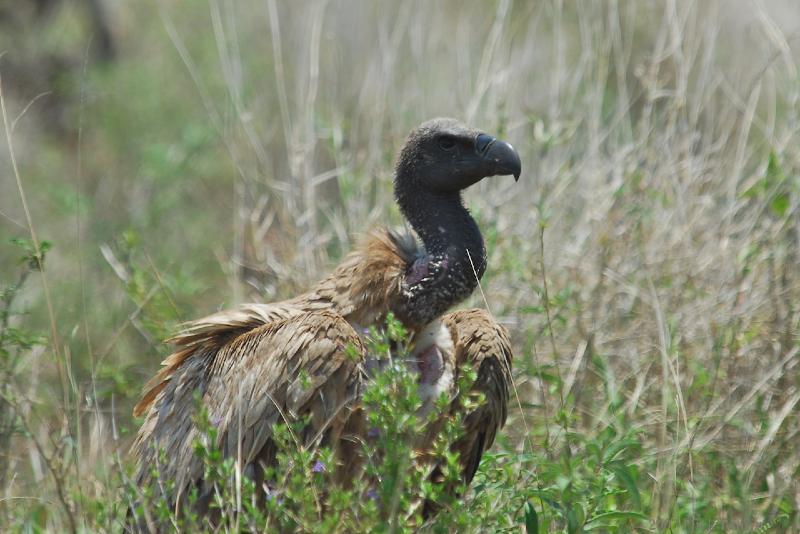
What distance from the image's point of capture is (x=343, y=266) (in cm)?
441

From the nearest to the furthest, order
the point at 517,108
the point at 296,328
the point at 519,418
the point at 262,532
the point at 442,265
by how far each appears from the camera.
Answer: the point at 262,532
the point at 296,328
the point at 442,265
the point at 519,418
the point at 517,108

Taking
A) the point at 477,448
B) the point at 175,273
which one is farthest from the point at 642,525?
the point at 175,273

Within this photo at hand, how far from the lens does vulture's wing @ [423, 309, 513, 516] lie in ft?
13.9

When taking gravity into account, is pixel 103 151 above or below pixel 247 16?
below

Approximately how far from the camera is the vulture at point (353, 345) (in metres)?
3.94

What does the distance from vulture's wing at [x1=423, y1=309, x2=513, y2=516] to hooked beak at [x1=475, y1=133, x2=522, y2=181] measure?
594mm

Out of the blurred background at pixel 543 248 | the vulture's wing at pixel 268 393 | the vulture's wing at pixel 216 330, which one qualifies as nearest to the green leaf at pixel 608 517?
the blurred background at pixel 543 248

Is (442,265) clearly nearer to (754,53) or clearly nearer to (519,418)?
(519,418)

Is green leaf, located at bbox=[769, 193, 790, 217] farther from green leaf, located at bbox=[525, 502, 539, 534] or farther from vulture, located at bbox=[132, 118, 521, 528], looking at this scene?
green leaf, located at bbox=[525, 502, 539, 534]

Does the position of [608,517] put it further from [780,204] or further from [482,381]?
[780,204]

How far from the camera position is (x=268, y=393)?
12.9ft

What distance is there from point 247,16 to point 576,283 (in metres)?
4.96

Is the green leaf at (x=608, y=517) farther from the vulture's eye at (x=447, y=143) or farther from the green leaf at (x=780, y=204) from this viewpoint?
the green leaf at (x=780, y=204)

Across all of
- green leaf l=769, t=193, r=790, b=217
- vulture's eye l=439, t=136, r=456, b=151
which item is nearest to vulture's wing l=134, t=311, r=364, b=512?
vulture's eye l=439, t=136, r=456, b=151
